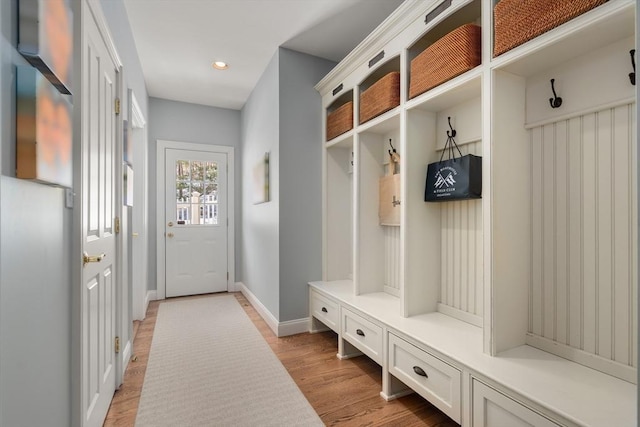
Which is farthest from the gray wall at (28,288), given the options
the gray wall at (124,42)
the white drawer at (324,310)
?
the white drawer at (324,310)

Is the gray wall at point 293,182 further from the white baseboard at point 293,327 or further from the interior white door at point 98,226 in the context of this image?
the interior white door at point 98,226

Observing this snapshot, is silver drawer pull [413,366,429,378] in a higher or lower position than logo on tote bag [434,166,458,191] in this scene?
lower

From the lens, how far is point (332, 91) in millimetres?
2951

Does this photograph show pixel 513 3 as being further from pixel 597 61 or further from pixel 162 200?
pixel 162 200

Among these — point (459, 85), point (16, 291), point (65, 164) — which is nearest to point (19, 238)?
point (16, 291)

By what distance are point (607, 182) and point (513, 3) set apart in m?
0.87

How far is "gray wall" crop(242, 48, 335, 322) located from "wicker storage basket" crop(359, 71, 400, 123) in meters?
0.73

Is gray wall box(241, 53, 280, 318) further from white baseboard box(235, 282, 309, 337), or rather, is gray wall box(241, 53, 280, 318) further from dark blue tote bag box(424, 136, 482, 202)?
dark blue tote bag box(424, 136, 482, 202)

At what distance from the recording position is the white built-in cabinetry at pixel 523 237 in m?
1.23

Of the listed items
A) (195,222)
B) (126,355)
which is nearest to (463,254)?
(126,355)

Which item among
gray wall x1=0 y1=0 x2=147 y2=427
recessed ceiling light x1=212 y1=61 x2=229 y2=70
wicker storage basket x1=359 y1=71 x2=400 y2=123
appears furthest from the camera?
recessed ceiling light x1=212 y1=61 x2=229 y2=70

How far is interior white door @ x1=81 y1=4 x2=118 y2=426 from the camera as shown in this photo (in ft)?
4.64

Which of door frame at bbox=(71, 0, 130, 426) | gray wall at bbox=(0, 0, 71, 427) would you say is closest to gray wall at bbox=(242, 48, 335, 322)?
door frame at bbox=(71, 0, 130, 426)

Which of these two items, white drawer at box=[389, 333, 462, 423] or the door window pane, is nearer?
white drawer at box=[389, 333, 462, 423]
